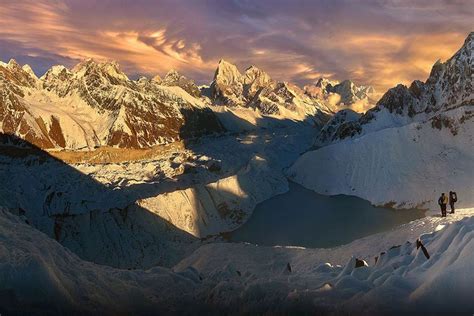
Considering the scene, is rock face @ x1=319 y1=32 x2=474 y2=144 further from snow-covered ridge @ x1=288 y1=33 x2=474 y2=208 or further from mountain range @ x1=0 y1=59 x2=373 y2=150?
mountain range @ x1=0 y1=59 x2=373 y2=150

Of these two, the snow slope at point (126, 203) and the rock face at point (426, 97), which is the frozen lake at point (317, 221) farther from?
the rock face at point (426, 97)

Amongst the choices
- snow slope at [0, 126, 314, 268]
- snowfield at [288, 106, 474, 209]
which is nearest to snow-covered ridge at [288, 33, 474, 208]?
snowfield at [288, 106, 474, 209]

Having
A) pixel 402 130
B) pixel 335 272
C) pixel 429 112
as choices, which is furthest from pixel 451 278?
pixel 429 112

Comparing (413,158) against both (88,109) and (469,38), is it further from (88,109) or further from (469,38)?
(88,109)

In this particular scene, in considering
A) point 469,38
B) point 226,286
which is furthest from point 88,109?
point 226,286

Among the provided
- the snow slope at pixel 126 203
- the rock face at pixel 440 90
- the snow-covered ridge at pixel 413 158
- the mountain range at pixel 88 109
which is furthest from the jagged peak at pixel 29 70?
the rock face at pixel 440 90
